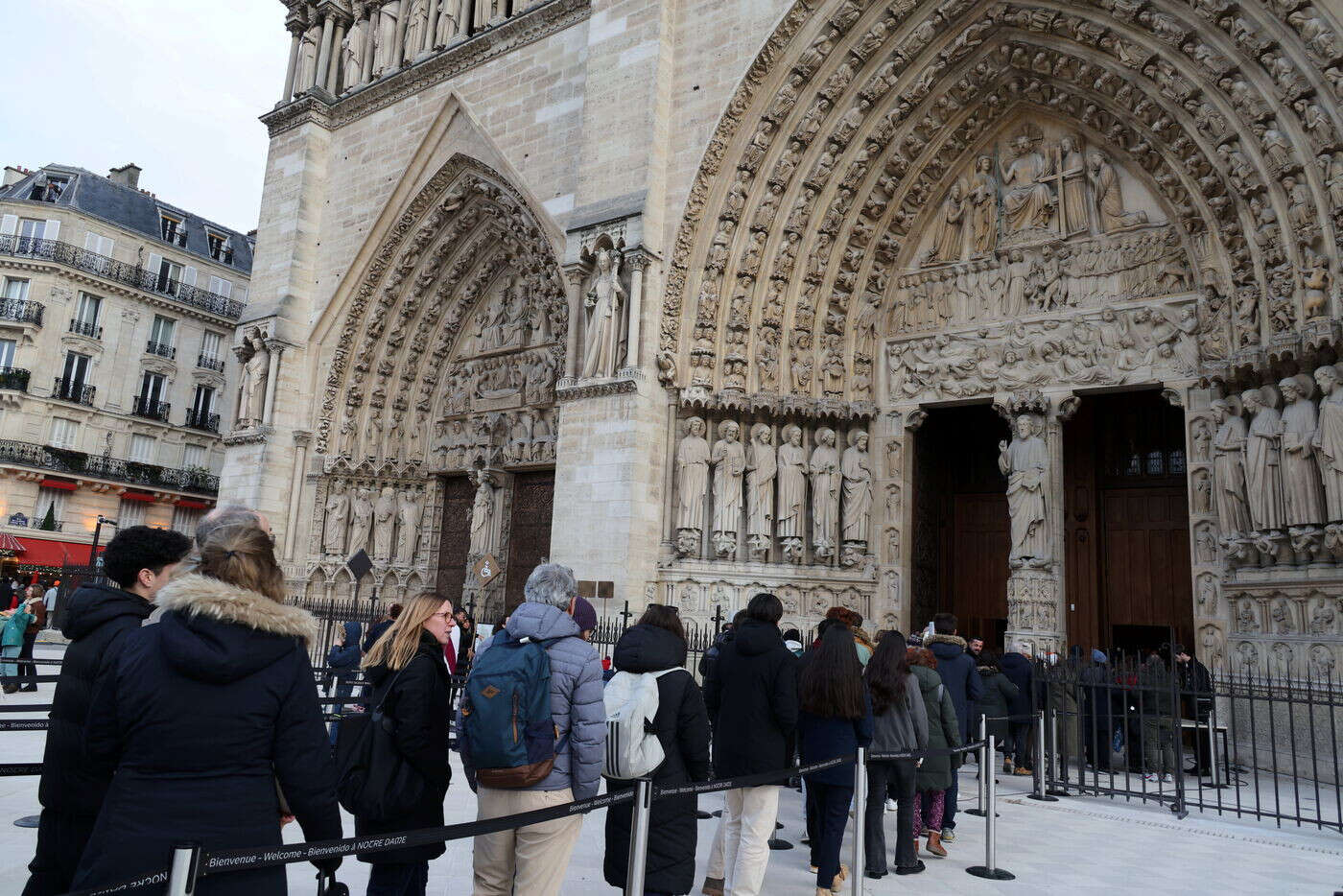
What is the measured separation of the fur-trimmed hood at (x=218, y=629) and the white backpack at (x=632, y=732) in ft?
4.90

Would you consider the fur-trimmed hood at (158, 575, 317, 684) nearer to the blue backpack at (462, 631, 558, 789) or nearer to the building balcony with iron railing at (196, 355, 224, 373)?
the blue backpack at (462, 631, 558, 789)

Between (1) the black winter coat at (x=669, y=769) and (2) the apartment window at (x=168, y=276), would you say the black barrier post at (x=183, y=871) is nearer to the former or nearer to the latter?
(1) the black winter coat at (x=669, y=769)

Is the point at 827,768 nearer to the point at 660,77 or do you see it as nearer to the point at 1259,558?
the point at 1259,558

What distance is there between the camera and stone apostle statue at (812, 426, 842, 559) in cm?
1088

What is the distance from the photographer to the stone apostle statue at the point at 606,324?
439 inches

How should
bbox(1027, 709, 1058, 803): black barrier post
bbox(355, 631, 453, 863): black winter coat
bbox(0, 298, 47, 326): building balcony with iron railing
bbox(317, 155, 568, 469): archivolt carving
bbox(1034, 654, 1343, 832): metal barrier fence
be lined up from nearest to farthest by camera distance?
1. bbox(355, 631, 453, 863): black winter coat
2. bbox(1034, 654, 1343, 832): metal barrier fence
3. bbox(1027, 709, 1058, 803): black barrier post
4. bbox(317, 155, 568, 469): archivolt carving
5. bbox(0, 298, 47, 326): building balcony with iron railing

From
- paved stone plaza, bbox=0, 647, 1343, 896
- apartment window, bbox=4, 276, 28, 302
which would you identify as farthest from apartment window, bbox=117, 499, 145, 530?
paved stone plaza, bbox=0, 647, 1343, 896

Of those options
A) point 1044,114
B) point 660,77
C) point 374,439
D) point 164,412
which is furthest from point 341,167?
point 164,412

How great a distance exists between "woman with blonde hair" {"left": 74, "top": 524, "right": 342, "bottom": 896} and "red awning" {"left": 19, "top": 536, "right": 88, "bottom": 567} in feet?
77.9

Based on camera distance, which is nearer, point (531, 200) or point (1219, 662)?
point (1219, 662)

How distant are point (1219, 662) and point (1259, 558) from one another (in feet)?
3.47

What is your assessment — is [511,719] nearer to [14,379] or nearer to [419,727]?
[419,727]

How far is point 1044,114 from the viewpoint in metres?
11.2

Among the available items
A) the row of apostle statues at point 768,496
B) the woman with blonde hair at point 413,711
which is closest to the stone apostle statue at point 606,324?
the row of apostle statues at point 768,496
